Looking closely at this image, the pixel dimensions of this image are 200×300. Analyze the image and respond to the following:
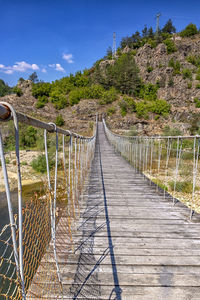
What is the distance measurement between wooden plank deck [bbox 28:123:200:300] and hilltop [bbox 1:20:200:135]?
2340 centimetres

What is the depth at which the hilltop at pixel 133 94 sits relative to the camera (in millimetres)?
32562

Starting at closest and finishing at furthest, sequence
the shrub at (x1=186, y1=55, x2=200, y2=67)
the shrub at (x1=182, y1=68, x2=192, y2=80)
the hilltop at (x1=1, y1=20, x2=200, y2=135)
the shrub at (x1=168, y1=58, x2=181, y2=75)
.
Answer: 1. the hilltop at (x1=1, y1=20, x2=200, y2=135)
2. the shrub at (x1=182, y1=68, x2=192, y2=80)
3. the shrub at (x1=168, y1=58, x2=181, y2=75)
4. the shrub at (x1=186, y1=55, x2=200, y2=67)

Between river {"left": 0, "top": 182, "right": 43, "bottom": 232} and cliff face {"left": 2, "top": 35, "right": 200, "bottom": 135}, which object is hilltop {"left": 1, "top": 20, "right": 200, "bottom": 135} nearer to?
cliff face {"left": 2, "top": 35, "right": 200, "bottom": 135}

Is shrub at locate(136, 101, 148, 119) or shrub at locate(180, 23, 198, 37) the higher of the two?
shrub at locate(180, 23, 198, 37)

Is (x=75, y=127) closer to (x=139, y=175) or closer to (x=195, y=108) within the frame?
(x=195, y=108)

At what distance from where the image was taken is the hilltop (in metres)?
32.6

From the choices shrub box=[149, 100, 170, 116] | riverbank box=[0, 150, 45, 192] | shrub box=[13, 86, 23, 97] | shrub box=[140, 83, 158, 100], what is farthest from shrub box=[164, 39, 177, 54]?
riverbank box=[0, 150, 45, 192]

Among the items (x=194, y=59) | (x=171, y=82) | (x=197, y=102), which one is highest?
(x=194, y=59)

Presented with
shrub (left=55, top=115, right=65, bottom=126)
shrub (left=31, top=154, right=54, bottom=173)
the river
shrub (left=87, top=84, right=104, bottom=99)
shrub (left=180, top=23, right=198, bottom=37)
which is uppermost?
shrub (left=180, top=23, right=198, bottom=37)

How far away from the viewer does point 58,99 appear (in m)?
38.6

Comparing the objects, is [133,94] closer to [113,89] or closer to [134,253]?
[113,89]

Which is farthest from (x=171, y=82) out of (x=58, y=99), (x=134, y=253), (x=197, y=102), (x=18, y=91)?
(x=134, y=253)

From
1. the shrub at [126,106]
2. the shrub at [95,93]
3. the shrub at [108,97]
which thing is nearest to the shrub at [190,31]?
the shrub at [108,97]

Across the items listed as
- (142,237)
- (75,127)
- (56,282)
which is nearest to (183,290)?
(142,237)
